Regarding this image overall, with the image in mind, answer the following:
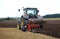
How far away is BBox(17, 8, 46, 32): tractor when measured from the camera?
20.8 m

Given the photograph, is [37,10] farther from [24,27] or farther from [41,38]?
[41,38]

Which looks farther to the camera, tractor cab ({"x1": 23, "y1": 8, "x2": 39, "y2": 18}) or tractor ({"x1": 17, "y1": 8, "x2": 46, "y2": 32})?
tractor cab ({"x1": 23, "y1": 8, "x2": 39, "y2": 18})

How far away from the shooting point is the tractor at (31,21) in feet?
68.3

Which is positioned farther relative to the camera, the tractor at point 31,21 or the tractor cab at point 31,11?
the tractor cab at point 31,11

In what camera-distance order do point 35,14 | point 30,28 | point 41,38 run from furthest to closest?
point 35,14 < point 30,28 < point 41,38

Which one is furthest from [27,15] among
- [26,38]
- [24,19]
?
[26,38]

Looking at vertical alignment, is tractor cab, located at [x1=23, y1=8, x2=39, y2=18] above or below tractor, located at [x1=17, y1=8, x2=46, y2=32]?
above

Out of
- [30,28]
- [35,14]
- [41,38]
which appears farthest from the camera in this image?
[35,14]

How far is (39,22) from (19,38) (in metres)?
6.61

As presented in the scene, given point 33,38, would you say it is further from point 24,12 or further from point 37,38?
point 24,12

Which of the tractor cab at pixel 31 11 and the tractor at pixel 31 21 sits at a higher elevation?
the tractor cab at pixel 31 11

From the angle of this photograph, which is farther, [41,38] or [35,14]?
[35,14]

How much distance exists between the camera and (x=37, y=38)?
1484cm

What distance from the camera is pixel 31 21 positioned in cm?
2081
